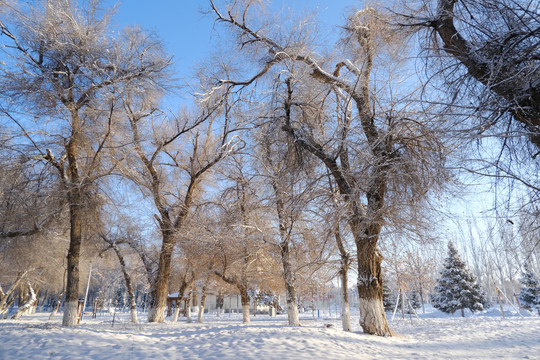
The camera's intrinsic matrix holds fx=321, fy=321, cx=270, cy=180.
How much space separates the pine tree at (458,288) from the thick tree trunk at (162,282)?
26.2 meters

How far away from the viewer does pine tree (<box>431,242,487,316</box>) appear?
30.5m

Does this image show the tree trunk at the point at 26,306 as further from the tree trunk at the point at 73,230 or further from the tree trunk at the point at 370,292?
the tree trunk at the point at 370,292

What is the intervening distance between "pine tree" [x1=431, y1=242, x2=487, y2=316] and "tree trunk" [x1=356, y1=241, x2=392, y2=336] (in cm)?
2562

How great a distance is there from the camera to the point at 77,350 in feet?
22.0

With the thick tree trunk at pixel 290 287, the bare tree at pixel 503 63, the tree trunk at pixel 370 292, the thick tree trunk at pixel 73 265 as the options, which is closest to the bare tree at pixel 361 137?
the tree trunk at pixel 370 292

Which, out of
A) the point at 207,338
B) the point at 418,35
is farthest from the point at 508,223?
the point at 207,338

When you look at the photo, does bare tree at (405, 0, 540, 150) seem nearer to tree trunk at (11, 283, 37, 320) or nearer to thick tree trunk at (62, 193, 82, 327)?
thick tree trunk at (62, 193, 82, 327)

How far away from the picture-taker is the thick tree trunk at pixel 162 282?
51.9ft

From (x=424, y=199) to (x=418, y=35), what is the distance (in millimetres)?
3920

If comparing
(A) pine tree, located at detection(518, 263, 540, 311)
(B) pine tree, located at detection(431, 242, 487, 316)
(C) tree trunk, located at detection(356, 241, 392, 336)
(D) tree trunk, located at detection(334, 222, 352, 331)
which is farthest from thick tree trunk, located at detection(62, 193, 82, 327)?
(A) pine tree, located at detection(518, 263, 540, 311)

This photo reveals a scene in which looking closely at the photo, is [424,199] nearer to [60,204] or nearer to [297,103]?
[297,103]

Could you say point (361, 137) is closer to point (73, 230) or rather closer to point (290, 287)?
point (290, 287)

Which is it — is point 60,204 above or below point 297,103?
below

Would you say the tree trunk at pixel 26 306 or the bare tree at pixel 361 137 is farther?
the tree trunk at pixel 26 306
